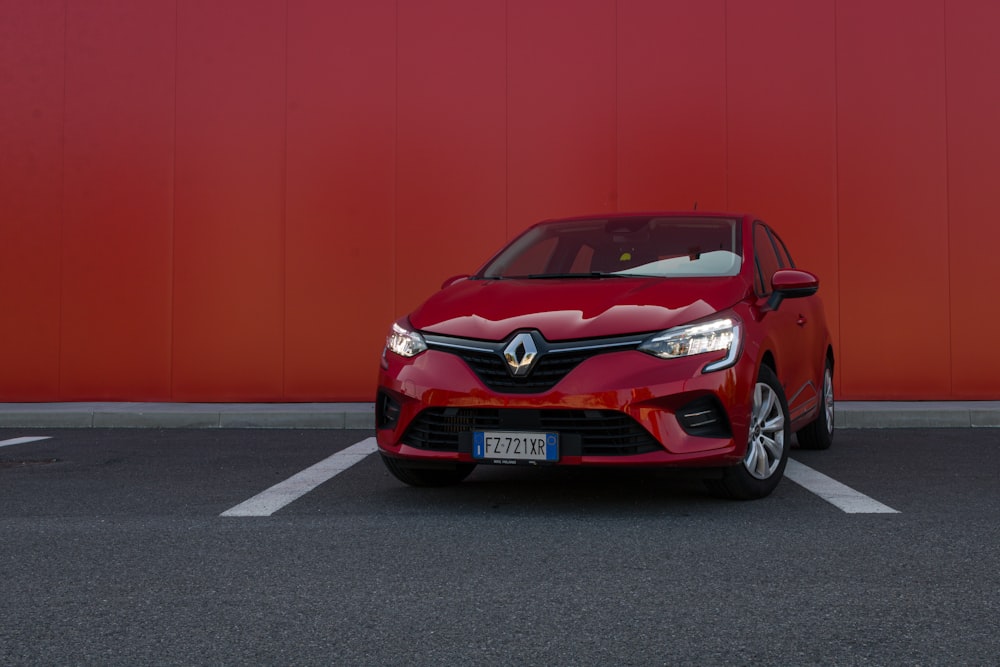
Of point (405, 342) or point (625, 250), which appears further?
point (625, 250)

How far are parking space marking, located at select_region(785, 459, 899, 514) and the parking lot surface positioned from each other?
28 mm

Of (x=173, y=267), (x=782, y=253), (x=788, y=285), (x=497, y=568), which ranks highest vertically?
(x=173, y=267)

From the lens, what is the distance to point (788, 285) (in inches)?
223

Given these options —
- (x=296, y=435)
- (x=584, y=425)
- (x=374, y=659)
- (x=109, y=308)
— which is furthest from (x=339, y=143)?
(x=374, y=659)

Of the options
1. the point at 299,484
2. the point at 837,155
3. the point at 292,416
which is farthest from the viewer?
the point at 837,155

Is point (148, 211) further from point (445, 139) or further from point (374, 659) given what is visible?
point (374, 659)

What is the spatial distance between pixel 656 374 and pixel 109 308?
8628 mm

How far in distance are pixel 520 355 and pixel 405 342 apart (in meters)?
0.70

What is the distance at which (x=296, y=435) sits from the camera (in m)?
9.15

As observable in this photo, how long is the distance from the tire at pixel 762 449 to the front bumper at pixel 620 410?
0.22 metres

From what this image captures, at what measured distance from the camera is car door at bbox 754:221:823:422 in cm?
577

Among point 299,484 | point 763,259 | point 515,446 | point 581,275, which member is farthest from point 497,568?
point 763,259

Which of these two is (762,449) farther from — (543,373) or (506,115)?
(506,115)

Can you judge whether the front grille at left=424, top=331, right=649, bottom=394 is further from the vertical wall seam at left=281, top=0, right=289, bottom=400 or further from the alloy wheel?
the vertical wall seam at left=281, top=0, right=289, bottom=400
